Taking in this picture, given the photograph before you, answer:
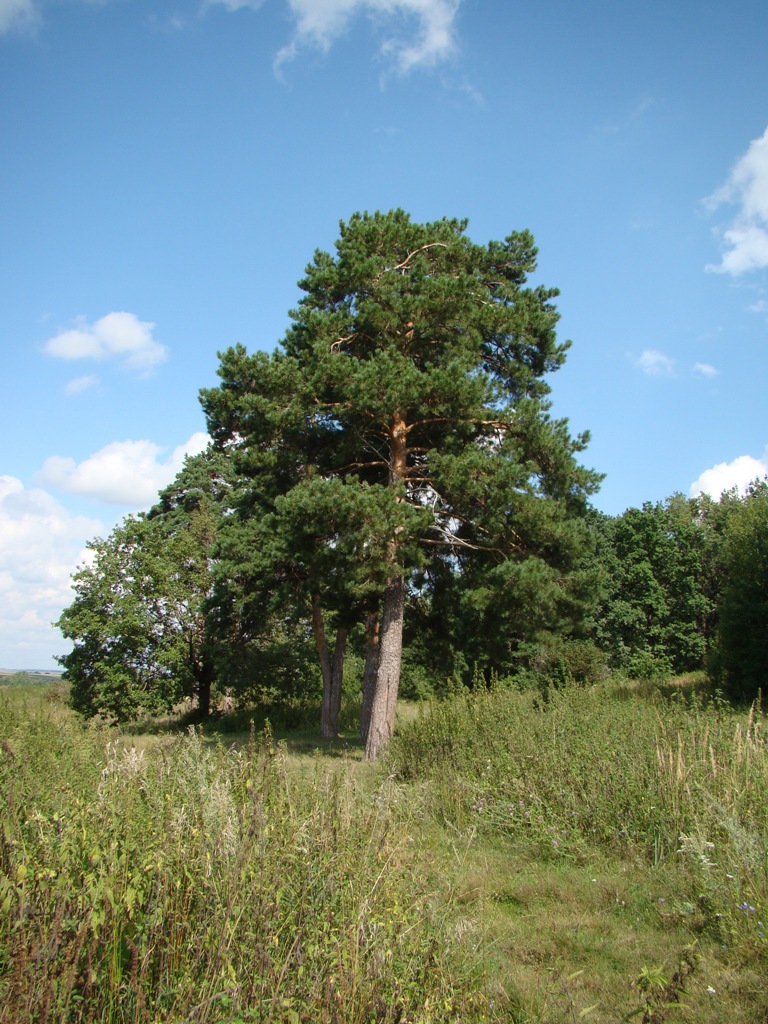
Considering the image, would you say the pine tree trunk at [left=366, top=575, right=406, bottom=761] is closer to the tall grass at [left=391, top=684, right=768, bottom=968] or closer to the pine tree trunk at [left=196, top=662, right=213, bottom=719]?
the tall grass at [left=391, top=684, right=768, bottom=968]

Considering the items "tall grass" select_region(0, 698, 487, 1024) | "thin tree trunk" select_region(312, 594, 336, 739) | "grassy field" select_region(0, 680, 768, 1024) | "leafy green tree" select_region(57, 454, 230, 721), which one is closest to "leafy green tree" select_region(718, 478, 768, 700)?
"thin tree trunk" select_region(312, 594, 336, 739)

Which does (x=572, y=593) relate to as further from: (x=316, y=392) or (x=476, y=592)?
(x=316, y=392)

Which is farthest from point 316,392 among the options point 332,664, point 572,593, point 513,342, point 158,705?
point 158,705

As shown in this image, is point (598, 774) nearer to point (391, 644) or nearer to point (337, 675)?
point (391, 644)

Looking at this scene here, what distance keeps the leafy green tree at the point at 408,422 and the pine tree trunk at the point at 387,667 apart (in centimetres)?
3

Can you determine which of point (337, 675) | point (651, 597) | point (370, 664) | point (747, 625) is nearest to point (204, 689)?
point (337, 675)

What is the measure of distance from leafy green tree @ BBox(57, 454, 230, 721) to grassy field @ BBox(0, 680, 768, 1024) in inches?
602

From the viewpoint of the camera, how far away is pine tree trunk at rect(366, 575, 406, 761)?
13.4 m

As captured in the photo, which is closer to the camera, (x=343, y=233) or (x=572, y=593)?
(x=572, y=593)

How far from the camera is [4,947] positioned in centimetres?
270

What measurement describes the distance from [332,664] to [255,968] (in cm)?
1737

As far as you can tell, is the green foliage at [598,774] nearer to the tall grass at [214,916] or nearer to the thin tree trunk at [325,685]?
the tall grass at [214,916]

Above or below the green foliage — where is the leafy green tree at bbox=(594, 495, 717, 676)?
above

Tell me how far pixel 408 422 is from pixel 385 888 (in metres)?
11.6
